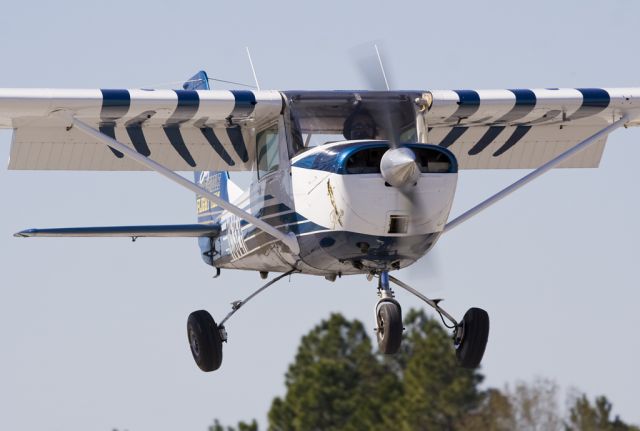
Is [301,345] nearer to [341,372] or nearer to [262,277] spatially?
[341,372]

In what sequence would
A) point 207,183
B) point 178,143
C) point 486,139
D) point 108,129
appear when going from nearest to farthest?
point 108,129, point 178,143, point 486,139, point 207,183

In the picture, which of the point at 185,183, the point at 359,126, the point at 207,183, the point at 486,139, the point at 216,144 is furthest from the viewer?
the point at 207,183

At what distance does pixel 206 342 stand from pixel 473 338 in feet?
9.46

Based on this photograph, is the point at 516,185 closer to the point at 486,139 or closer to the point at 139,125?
the point at 486,139

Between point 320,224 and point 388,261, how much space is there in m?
0.73

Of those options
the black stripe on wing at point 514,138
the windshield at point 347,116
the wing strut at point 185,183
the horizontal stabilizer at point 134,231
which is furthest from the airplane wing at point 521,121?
the horizontal stabilizer at point 134,231

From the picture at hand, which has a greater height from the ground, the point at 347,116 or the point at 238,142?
the point at 238,142

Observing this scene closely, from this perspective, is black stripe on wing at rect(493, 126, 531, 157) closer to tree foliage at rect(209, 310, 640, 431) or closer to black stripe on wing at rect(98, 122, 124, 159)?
black stripe on wing at rect(98, 122, 124, 159)

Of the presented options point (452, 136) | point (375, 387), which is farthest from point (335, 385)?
point (452, 136)

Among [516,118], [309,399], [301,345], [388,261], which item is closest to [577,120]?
[516,118]

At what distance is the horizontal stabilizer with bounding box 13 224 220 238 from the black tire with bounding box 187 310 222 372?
1.62 meters

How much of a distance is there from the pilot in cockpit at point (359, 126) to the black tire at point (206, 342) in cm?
299

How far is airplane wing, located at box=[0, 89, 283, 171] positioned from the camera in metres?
16.7

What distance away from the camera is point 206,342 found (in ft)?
58.2
